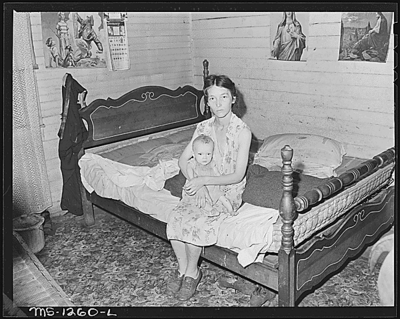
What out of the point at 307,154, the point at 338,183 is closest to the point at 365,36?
the point at 307,154

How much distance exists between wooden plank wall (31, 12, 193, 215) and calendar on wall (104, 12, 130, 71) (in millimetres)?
61

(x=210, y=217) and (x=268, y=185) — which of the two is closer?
(x=210, y=217)

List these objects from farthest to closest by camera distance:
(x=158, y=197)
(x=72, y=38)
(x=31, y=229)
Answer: (x=72, y=38)
(x=31, y=229)
(x=158, y=197)

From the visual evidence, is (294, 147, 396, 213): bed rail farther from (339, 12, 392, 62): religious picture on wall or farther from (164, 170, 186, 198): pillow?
(164, 170, 186, 198): pillow

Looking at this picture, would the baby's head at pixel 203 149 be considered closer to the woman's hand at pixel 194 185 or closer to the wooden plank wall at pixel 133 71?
the woman's hand at pixel 194 185

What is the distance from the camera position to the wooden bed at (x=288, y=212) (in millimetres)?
2705

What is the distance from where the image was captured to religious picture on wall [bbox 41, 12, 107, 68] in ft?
14.2

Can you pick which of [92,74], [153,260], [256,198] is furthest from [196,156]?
[92,74]

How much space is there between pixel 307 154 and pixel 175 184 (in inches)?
47.1

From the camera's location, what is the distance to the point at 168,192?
12.0 feet

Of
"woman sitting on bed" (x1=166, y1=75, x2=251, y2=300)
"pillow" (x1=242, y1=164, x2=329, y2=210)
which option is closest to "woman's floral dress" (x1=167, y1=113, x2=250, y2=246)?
"woman sitting on bed" (x1=166, y1=75, x2=251, y2=300)

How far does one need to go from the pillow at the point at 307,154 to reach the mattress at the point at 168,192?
4.4 inches

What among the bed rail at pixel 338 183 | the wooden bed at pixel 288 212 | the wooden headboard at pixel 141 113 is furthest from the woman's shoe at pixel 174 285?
the wooden headboard at pixel 141 113

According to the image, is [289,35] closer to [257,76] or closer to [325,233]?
[257,76]
